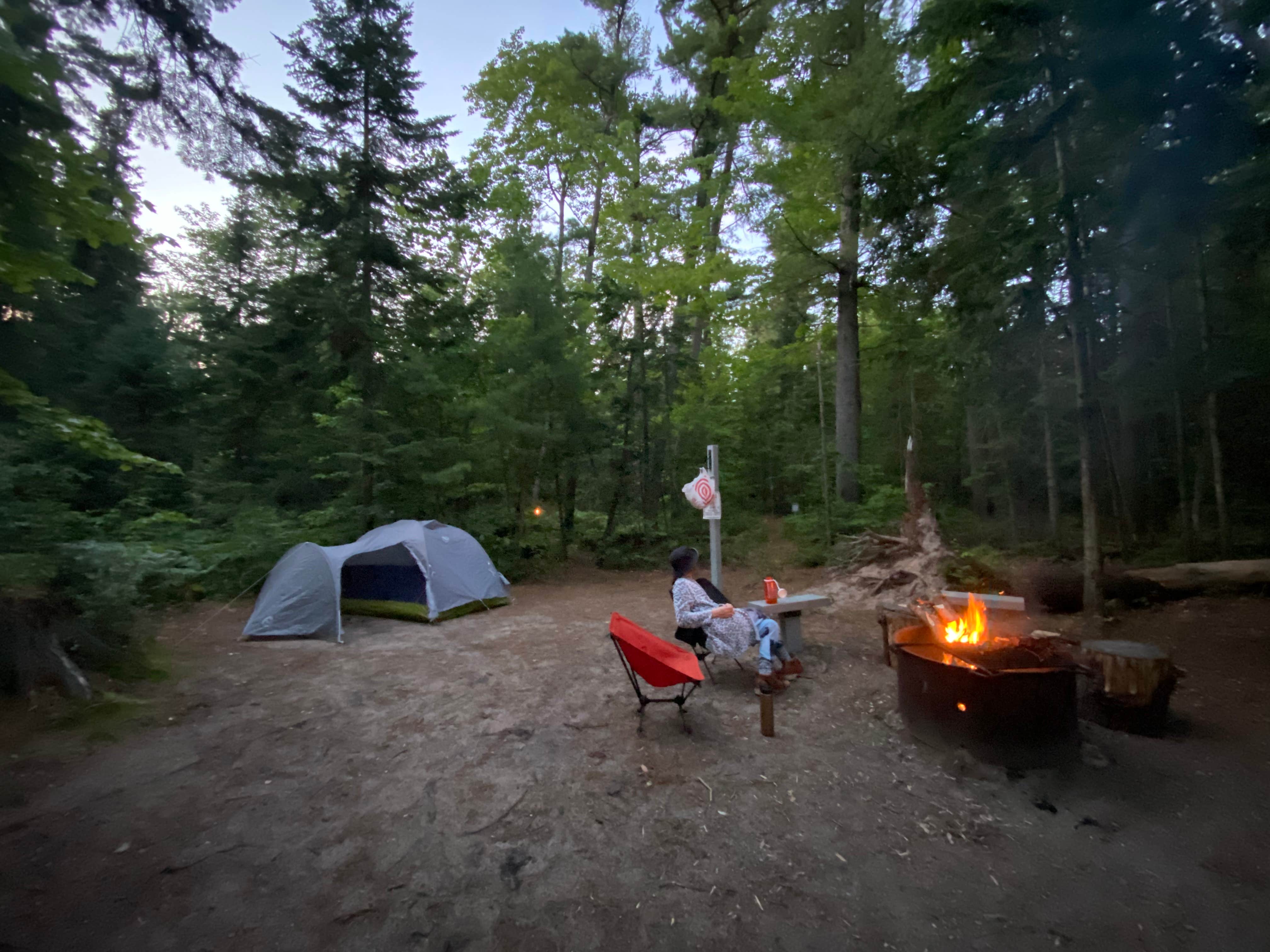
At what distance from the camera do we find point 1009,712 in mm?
3471

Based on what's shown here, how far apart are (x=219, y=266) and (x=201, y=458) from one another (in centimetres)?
614

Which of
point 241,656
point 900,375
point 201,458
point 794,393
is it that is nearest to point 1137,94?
point 900,375

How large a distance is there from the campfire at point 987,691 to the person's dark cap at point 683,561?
172 cm

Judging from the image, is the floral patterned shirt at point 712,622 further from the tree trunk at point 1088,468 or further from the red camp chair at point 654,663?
the tree trunk at point 1088,468

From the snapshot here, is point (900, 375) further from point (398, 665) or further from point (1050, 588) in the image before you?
point (398, 665)

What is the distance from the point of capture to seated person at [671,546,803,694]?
16.0 ft

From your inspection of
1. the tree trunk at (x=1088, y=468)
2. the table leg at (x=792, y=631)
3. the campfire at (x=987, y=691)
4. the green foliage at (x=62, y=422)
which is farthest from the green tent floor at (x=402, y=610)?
the tree trunk at (x=1088, y=468)

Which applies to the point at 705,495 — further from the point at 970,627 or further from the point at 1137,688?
the point at 1137,688

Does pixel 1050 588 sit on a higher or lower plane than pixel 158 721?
higher

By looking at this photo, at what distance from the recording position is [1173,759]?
145 inches

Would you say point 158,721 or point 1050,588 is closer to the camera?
point 158,721

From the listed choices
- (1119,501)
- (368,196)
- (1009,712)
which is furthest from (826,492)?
(368,196)

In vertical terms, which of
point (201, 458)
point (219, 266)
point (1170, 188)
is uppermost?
point (219, 266)

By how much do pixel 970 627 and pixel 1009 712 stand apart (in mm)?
760
